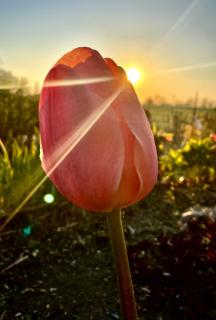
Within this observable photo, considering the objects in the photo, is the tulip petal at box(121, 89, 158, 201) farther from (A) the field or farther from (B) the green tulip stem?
(A) the field

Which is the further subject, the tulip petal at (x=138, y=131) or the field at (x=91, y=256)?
the field at (x=91, y=256)

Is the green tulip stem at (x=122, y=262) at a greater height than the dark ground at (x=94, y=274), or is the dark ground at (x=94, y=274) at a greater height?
the green tulip stem at (x=122, y=262)

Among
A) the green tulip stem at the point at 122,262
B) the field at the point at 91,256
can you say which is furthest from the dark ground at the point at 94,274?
the green tulip stem at the point at 122,262

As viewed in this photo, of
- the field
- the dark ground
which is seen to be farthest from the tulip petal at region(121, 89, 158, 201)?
the dark ground

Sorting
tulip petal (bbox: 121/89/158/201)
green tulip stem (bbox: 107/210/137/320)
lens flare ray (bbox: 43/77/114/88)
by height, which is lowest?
green tulip stem (bbox: 107/210/137/320)

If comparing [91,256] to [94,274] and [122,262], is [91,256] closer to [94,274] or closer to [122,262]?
[94,274]

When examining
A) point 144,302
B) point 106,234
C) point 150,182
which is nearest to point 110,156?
point 150,182

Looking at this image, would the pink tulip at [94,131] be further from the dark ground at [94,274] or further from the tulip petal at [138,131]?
the dark ground at [94,274]
